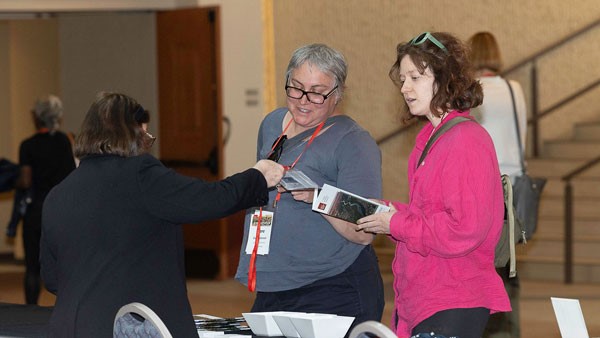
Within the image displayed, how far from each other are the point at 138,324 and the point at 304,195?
2.40 feet

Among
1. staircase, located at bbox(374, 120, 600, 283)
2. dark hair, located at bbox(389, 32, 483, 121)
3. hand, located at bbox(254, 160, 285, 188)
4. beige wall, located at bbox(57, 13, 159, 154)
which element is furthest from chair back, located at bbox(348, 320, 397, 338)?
beige wall, located at bbox(57, 13, 159, 154)

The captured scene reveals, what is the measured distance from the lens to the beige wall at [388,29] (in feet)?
22.5

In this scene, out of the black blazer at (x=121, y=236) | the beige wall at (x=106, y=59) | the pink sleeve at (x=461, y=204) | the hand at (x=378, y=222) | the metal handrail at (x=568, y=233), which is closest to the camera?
the pink sleeve at (x=461, y=204)

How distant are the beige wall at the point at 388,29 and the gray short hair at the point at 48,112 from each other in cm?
156

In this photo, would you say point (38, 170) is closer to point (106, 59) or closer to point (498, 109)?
point (106, 59)

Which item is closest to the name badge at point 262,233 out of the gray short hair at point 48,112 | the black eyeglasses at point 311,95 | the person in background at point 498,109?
the black eyeglasses at point 311,95

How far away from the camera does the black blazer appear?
3322 mm

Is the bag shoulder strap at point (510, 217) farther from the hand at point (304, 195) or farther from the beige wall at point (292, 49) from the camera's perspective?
the beige wall at point (292, 49)

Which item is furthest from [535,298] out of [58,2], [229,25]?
[58,2]

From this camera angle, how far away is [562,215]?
10.0 meters

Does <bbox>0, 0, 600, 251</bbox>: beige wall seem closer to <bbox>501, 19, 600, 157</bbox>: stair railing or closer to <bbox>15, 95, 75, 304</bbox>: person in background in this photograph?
<bbox>501, 19, 600, 157</bbox>: stair railing

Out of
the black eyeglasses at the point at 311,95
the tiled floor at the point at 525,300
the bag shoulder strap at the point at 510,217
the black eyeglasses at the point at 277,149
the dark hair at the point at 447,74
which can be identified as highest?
the dark hair at the point at 447,74

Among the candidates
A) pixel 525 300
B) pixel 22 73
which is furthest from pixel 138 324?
pixel 22 73

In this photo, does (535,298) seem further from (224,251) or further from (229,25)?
(229,25)
